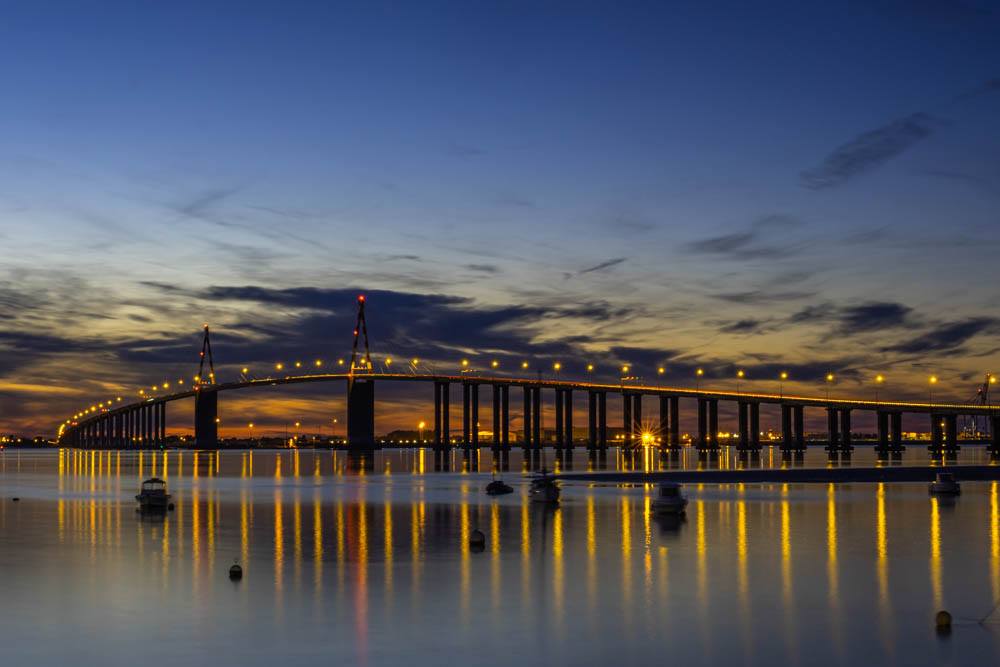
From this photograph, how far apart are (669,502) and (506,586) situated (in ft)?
91.5

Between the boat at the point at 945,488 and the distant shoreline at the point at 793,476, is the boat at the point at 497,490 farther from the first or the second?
the boat at the point at 945,488

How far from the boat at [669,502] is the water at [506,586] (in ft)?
5.39

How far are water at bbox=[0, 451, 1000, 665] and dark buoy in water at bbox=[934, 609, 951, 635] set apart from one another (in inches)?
22.3

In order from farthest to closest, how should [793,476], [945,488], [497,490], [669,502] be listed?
[793,476] → [497,490] → [945,488] → [669,502]

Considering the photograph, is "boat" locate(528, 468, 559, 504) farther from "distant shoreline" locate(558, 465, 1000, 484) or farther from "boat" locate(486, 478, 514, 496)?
"distant shoreline" locate(558, 465, 1000, 484)

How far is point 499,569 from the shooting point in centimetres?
4238

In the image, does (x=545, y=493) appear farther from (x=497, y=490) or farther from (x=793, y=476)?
(x=793, y=476)

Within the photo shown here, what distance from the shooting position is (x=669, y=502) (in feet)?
211

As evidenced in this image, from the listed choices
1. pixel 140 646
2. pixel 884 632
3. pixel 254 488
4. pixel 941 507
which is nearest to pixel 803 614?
pixel 884 632

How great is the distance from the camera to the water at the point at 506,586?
2777 centimetres

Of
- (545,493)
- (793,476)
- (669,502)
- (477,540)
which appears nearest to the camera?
(477,540)

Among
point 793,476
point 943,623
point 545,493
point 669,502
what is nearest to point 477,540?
point 669,502

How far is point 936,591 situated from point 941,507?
38338 mm

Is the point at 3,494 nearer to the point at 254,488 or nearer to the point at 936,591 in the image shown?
the point at 254,488
